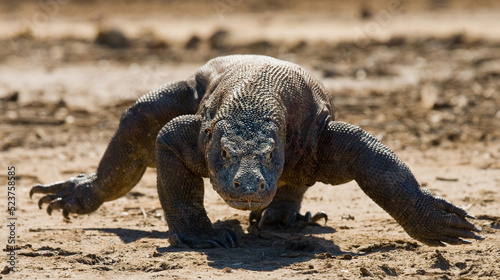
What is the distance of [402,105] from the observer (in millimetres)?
12516

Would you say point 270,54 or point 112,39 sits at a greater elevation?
point 112,39

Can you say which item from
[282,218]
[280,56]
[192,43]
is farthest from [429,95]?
Answer: [192,43]

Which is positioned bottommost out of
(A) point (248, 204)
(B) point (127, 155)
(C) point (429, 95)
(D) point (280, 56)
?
(A) point (248, 204)

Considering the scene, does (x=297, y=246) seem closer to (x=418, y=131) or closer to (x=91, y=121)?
(x=418, y=131)

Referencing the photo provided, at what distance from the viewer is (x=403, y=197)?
6.06m

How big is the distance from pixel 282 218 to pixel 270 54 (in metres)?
10.0

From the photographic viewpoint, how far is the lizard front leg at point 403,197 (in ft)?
19.9

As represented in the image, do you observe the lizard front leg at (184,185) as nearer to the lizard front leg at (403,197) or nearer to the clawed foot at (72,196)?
the lizard front leg at (403,197)

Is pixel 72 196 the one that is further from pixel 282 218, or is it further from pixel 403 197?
pixel 403 197

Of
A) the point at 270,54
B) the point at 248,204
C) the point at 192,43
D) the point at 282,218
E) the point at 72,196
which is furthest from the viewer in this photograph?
the point at 192,43

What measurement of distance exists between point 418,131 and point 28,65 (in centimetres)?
876

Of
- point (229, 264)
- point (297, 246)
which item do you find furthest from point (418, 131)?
point (229, 264)

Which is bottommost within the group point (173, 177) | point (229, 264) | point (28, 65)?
point (229, 264)

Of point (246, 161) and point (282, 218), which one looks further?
point (282, 218)
